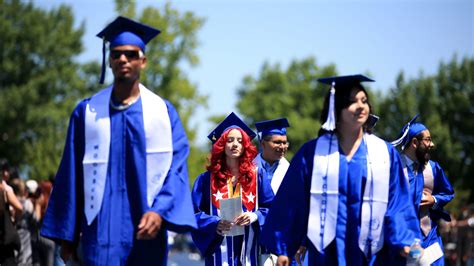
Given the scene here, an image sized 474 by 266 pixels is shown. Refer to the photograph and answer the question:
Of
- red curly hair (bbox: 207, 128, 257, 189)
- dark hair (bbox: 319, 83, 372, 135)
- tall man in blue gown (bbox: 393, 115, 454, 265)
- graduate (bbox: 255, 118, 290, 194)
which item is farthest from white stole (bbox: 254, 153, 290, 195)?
dark hair (bbox: 319, 83, 372, 135)

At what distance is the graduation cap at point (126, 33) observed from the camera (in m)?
6.81

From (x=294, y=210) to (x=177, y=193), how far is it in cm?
120

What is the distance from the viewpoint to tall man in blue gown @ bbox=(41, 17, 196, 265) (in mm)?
6590

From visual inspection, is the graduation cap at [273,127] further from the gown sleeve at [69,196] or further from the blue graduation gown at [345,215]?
the gown sleeve at [69,196]

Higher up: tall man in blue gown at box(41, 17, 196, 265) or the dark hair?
the dark hair

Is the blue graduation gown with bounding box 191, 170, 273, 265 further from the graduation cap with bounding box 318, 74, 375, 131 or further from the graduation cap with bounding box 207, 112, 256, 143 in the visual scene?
the graduation cap with bounding box 318, 74, 375, 131

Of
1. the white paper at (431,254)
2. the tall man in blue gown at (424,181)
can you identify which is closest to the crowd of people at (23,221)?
the tall man in blue gown at (424,181)

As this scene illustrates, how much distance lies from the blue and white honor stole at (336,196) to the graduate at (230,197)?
2475 millimetres

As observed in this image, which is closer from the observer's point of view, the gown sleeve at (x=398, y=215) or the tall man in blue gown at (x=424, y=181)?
the gown sleeve at (x=398, y=215)

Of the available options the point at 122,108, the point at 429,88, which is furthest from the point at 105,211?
the point at 429,88

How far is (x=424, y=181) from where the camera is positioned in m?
10.9

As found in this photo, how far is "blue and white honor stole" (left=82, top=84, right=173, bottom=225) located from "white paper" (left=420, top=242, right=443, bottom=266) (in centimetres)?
425

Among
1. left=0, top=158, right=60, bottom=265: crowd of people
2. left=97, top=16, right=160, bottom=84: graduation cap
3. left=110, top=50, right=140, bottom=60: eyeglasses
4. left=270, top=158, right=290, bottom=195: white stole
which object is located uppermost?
left=97, top=16, right=160, bottom=84: graduation cap

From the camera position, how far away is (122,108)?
22.3ft
